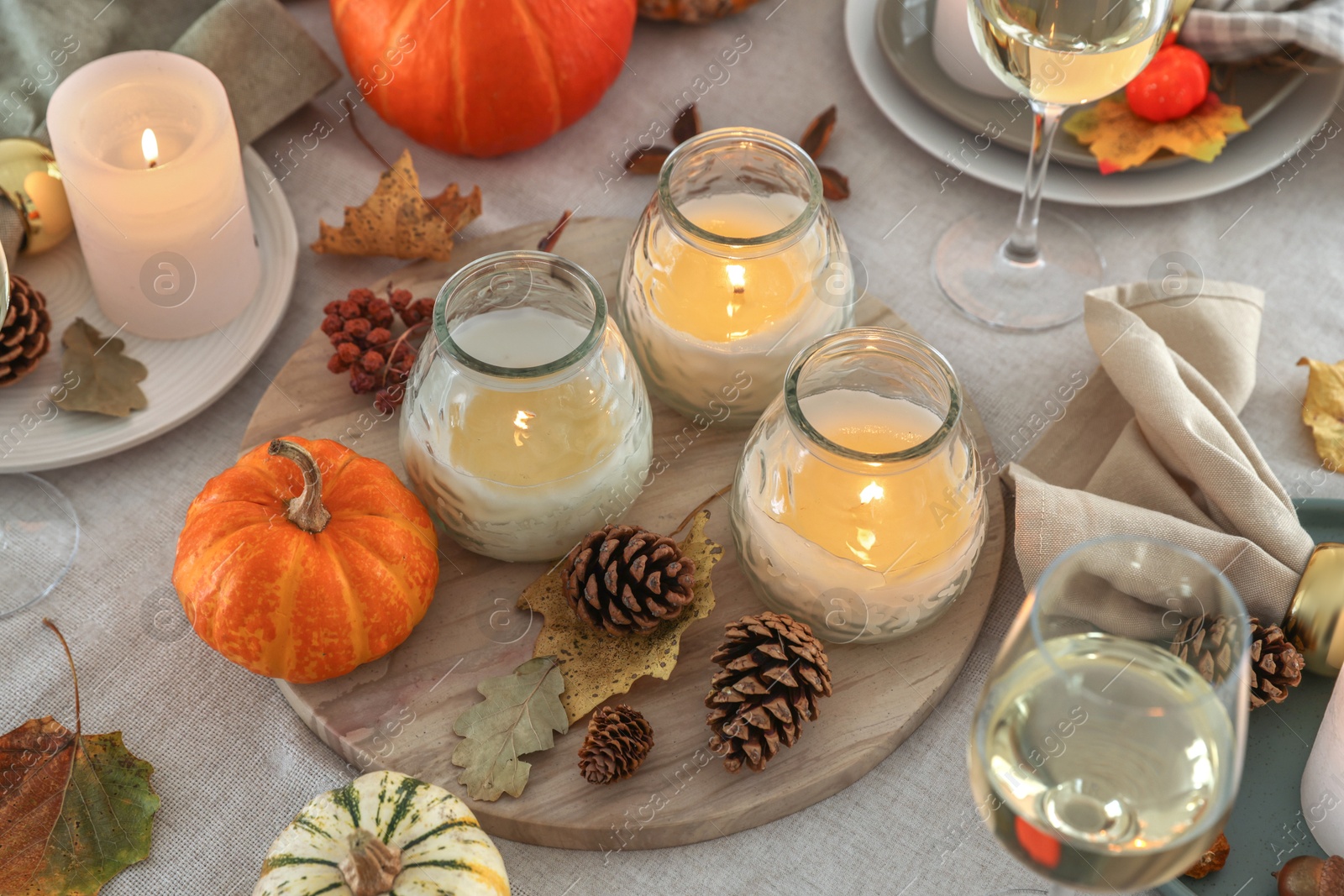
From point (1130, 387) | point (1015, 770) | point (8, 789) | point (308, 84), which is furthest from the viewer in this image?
point (308, 84)

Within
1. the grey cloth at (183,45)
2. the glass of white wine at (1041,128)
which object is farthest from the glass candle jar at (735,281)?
the grey cloth at (183,45)

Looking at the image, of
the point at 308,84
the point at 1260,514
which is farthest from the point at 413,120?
the point at 1260,514

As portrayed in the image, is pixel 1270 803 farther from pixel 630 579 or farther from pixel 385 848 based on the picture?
pixel 385 848

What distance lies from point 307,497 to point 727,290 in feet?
1.32

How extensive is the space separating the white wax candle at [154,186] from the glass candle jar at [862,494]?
0.59 meters

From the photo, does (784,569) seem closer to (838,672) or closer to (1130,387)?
(838,672)

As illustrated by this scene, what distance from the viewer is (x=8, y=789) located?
3.25ft

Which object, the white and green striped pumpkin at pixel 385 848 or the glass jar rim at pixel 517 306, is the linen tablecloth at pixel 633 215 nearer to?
the white and green striped pumpkin at pixel 385 848

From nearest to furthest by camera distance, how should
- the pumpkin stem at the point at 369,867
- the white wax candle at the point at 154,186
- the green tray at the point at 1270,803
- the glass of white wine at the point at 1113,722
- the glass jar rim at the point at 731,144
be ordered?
the glass of white wine at the point at 1113,722 → the pumpkin stem at the point at 369,867 → the green tray at the point at 1270,803 → the glass jar rim at the point at 731,144 → the white wax candle at the point at 154,186

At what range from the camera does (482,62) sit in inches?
54.2

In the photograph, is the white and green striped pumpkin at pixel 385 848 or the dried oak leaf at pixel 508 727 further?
the dried oak leaf at pixel 508 727

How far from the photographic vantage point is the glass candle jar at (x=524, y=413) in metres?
1.02

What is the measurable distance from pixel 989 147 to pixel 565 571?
75 cm

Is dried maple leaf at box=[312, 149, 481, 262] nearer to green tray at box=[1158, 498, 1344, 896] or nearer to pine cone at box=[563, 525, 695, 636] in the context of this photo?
pine cone at box=[563, 525, 695, 636]
